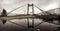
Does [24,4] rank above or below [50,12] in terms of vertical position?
above

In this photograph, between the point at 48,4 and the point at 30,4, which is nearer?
the point at 30,4

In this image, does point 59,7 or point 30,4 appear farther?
point 59,7

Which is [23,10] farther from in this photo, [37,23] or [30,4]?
[37,23]

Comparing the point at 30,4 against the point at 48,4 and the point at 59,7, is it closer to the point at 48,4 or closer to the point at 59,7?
the point at 48,4

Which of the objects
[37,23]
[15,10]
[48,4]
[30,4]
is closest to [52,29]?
[37,23]

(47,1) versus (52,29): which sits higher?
(47,1)

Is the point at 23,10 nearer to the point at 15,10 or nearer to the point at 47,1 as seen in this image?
the point at 15,10

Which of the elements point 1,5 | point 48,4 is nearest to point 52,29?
point 48,4

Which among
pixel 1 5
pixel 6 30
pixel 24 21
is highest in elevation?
pixel 1 5

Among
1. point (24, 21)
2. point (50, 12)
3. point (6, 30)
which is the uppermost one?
point (50, 12)
